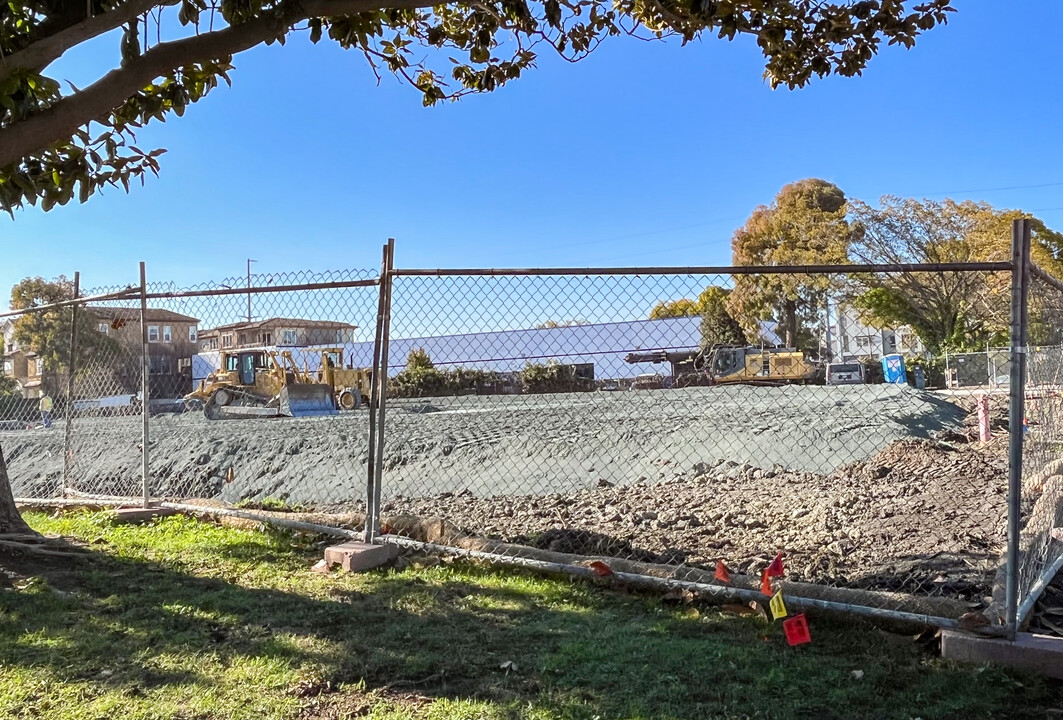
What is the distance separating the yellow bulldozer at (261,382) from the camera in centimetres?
2422

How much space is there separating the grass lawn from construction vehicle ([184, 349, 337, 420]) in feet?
60.8

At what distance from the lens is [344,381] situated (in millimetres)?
26109

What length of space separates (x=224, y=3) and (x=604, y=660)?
3836 millimetres

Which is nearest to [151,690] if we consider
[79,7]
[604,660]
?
[604,660]

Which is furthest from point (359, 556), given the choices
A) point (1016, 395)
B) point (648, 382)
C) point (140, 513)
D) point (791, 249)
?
point (791, 249)

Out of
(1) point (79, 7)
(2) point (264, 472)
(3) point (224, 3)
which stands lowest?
(2) point (264, 472)

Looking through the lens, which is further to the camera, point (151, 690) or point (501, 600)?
point (501, 600)

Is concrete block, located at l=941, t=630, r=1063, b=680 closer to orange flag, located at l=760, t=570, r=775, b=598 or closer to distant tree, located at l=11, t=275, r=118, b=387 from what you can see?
orange flag, located at l=760, t=570, r=775, b=598

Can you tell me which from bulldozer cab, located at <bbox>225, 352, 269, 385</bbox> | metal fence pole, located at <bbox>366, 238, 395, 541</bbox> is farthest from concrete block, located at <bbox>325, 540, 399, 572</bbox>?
bulldozer cab, located at <bbox>225, 352, 269, 385</bbox>

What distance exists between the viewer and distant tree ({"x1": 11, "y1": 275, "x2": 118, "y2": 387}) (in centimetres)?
961

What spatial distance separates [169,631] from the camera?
12.5 feet

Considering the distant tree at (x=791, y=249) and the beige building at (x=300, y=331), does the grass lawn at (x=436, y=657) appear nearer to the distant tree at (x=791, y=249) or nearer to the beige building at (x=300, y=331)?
the beige building at (x=300, y=331)

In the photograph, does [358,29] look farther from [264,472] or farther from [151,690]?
[264,472]

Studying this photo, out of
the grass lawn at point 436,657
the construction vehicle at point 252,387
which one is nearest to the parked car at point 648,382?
the grass lawn at point 436,657
